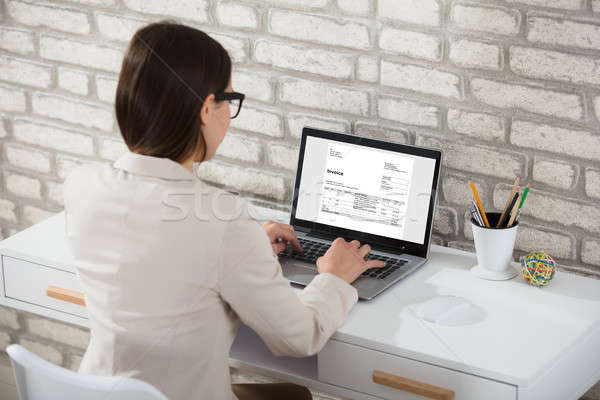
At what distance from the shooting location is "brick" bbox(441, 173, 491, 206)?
1683mm

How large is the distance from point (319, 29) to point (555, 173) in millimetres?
629

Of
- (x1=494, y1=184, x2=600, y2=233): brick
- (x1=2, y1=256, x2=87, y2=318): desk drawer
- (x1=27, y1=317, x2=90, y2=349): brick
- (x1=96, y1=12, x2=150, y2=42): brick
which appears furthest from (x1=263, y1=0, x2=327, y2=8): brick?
(x1=27, y1=317, x2=90, y2=349): brick

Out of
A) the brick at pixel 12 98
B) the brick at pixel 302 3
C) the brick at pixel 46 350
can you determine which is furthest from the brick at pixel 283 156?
the brick at pixel 46 350

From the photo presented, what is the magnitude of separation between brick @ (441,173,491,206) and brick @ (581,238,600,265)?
23 centimetres

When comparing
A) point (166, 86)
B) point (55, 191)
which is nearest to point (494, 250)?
point (166, 86)

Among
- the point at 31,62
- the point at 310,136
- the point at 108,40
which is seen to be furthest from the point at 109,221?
the point at 31,62

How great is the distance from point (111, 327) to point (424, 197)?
0.76 m

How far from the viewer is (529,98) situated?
1569 mm

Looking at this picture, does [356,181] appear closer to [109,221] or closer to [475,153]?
[475,153]

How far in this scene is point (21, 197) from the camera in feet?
7.47

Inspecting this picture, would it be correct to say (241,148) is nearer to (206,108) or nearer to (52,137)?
(52,137)

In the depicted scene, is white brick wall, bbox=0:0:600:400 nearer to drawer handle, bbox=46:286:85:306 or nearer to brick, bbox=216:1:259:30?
brick, bbox=216:1:259:30

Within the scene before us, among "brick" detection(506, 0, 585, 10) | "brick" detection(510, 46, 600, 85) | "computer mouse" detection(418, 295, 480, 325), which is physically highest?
"brick" detection(506, 0, 585, 10)

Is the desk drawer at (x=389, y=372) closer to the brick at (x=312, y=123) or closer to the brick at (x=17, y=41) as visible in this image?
the brick at (x=312, y=123)
